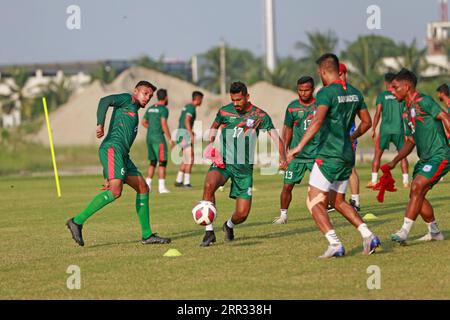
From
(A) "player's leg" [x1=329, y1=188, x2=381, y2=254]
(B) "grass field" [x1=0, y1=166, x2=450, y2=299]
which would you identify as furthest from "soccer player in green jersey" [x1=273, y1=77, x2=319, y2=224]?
(A) "player's leg" [x1=329, y1=188, x2=381, y2=254]

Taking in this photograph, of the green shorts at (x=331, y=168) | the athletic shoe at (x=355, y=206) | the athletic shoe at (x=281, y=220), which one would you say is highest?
the green shorts at (x=331, y=168)

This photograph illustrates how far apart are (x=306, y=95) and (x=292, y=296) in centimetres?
669

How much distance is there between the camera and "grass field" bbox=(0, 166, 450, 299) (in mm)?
9984

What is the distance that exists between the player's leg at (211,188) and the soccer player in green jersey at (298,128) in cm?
195

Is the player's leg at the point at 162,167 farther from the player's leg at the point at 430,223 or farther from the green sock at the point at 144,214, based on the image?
the player's leg at the point at 430,223

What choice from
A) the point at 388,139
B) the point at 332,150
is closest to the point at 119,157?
the point at 332,150

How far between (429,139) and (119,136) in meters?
4.34

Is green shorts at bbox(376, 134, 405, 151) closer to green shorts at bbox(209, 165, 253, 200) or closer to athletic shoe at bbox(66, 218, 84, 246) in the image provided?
green shorts at bbox(209, 165, 253, 200)

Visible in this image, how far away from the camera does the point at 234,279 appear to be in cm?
1065

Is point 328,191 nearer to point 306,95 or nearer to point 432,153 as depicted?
point 432,153

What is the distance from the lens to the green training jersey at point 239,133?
45.5 feet

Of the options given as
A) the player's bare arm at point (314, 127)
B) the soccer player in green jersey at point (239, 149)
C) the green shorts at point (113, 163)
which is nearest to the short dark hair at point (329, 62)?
the player's bare arm at point (314, 127)
